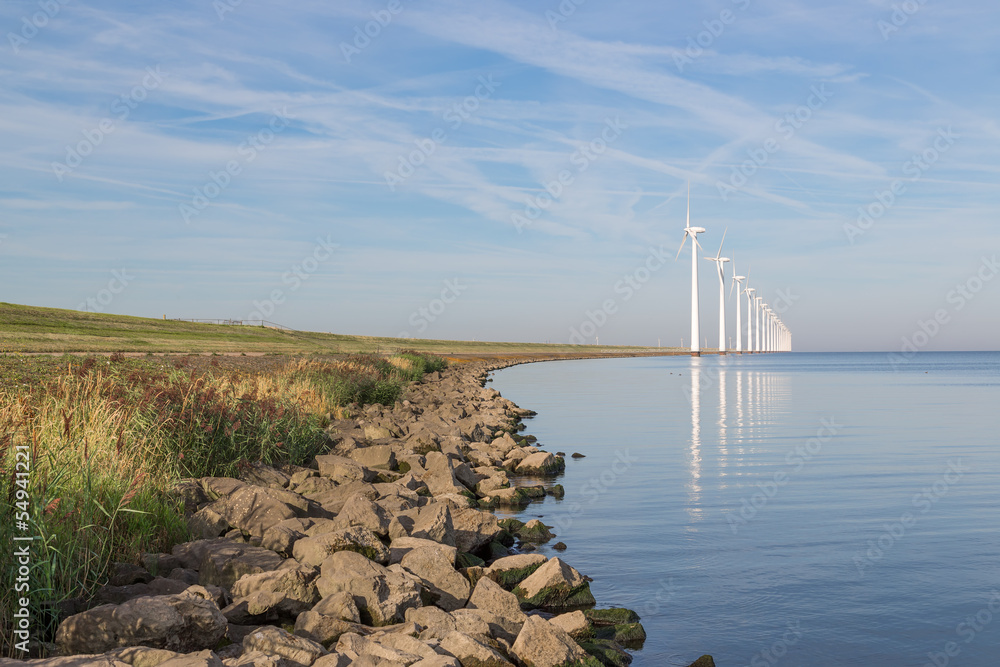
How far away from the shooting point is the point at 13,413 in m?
11.1

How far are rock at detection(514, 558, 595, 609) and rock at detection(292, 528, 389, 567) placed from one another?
189 cm

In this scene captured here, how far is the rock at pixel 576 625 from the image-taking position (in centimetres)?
876

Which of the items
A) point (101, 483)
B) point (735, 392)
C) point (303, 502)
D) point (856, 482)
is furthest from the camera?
point (735, 392)

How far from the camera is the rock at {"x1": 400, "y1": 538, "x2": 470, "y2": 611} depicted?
30.6 ft

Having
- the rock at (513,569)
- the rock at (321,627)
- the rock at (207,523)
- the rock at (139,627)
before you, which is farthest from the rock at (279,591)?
the rock at (513,569)

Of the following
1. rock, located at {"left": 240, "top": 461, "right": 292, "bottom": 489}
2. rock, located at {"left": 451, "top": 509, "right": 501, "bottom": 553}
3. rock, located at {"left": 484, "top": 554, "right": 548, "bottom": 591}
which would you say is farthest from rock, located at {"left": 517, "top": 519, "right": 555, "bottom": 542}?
rock, located at {"left": 240, "top": 461, "right": 292, "bottom": 489}

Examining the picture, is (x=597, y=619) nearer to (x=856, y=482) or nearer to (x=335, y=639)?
(x=335, y=639)

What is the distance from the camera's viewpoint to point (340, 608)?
322 inches

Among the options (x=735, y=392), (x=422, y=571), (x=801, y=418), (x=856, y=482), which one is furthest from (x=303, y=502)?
(x=735, y=392)

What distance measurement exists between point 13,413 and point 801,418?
32.7 metres

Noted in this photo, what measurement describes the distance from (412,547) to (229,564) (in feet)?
7.93

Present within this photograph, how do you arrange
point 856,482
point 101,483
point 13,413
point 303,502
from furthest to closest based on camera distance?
point 856,482 < point 303,502 < point 13,413 < point 101,483

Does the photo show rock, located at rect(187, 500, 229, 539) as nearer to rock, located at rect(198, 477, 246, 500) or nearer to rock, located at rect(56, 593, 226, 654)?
rock, located at rect(198, 477, 246, 500)

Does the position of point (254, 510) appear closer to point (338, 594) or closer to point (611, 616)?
point (338, 594)
